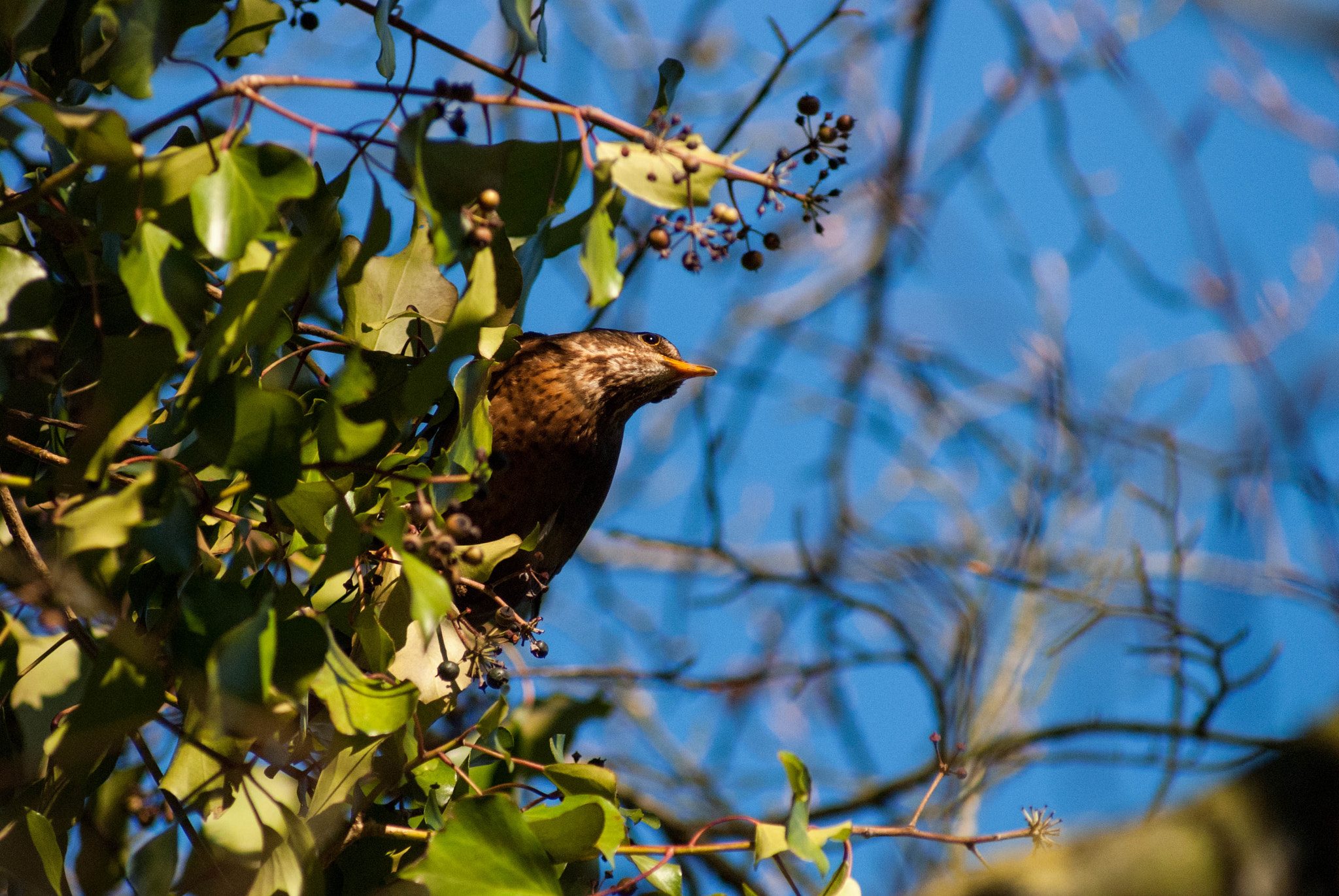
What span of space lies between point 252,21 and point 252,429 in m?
0.66

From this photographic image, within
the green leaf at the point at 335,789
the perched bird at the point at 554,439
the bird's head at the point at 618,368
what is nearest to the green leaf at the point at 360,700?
the green leaf at the point at 335,789

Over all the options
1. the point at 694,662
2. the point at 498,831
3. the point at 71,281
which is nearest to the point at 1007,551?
the point at 694,662

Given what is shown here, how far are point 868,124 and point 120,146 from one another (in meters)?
3.63

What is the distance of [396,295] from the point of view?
4.97 feet

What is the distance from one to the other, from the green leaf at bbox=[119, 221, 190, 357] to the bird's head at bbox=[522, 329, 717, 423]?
1387 mm

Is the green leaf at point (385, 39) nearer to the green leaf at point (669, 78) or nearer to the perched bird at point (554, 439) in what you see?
the green leaf at point (669, 78)

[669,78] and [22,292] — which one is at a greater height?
[669,78]

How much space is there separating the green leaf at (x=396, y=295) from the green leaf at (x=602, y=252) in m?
0.30

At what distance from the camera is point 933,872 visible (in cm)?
312

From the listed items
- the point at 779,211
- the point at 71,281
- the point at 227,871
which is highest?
the point at 779,211

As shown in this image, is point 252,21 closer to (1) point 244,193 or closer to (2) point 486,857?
(1) point 244,193

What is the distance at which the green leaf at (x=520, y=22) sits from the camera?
1.27 metres

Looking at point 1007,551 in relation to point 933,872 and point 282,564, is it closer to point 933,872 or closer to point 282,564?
point 933,872

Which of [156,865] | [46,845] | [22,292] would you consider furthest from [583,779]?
[22,292]
